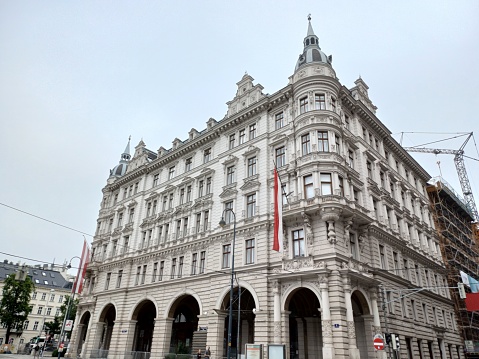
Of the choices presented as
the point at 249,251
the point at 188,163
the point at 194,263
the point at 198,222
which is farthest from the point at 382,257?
the point at 188,163

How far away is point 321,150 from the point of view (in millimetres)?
30781

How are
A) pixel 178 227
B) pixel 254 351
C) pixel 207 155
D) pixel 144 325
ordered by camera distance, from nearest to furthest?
1. pixel 254 351
2. pixel 178 227
3. pixel 144 325
4. pixel 207 155

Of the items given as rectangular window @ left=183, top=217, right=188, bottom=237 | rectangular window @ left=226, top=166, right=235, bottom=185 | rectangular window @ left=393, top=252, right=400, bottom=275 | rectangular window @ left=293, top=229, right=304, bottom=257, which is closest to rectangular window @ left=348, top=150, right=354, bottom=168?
rectangular window @ left=293, top=229, right=304, bottom=257

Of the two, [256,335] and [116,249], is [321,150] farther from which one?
[116,249]

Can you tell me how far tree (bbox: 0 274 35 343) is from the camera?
61.2m

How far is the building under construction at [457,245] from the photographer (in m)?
46.3

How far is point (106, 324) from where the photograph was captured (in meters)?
45.8

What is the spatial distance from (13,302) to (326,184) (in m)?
59.6

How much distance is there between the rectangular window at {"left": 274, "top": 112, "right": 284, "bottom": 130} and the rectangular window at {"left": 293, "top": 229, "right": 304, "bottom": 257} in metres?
11.4

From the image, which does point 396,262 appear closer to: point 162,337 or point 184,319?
point 184,319

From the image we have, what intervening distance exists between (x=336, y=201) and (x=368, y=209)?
6.63 meters

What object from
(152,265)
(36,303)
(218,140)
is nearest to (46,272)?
(36,303)

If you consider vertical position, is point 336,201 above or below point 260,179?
below

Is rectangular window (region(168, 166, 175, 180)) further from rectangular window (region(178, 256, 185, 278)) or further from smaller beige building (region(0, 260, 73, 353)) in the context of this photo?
smaller beige building (region(0, 260, 73, 353))
